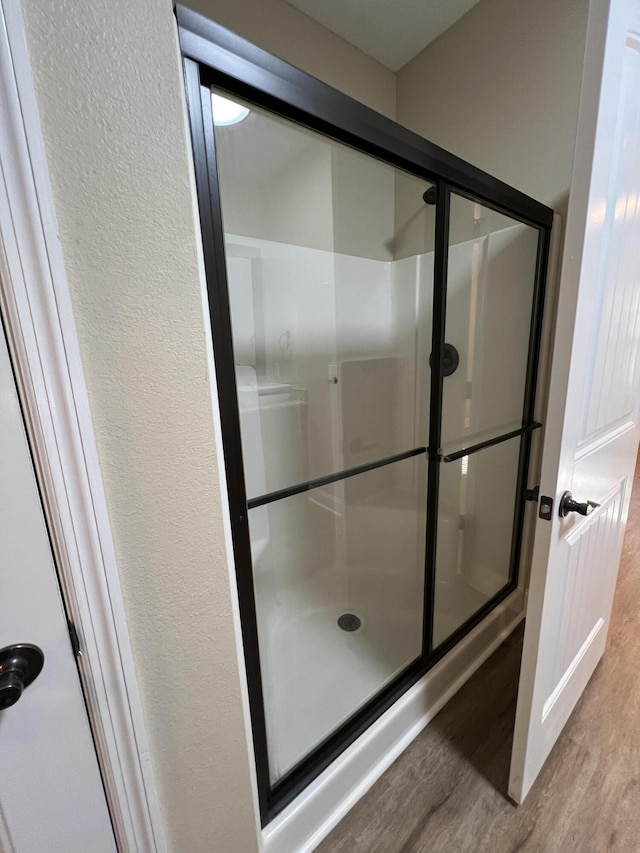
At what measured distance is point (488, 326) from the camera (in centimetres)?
160

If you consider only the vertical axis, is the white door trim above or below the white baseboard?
above

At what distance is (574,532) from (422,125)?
1.94m

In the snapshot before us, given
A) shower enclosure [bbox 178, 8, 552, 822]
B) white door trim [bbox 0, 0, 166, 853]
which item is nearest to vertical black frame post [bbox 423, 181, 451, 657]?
shower enclosure [bbox 178, 8, 552, 822]

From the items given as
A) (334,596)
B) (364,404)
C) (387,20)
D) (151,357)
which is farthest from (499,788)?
(387,20)

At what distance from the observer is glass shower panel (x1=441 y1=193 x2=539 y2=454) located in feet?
4.75

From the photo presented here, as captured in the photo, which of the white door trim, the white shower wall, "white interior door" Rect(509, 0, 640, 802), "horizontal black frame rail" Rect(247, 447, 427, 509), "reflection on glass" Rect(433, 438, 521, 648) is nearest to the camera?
the white door trim

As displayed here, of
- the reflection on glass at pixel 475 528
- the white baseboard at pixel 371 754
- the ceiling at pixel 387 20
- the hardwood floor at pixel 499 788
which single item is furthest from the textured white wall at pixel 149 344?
the ceiling at pixel 387 20

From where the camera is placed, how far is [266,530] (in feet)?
5.26

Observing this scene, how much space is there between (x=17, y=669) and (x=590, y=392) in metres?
1.28

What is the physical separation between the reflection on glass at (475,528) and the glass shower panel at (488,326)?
0.57ft

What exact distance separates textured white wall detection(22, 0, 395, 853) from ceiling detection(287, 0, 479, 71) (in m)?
1.50

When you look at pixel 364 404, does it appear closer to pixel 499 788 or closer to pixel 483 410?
pixel 483 410

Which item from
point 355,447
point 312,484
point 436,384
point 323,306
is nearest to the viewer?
point 312,484

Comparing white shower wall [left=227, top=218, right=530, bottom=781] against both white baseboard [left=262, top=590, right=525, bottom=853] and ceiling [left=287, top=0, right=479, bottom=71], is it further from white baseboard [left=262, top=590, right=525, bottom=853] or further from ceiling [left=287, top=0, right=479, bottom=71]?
ceiling [left=287, top=0, right=479, bottom=71]
